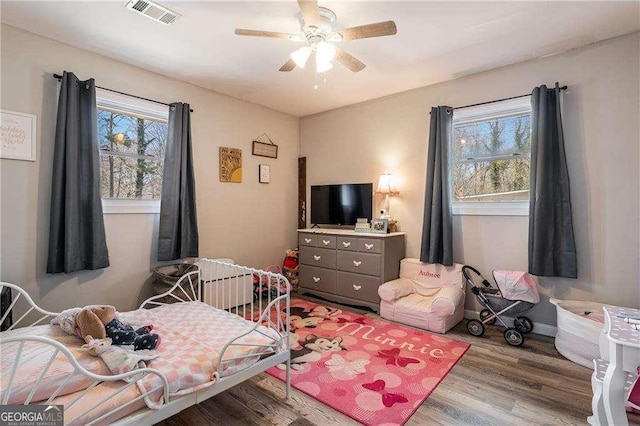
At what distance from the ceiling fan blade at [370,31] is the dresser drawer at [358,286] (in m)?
2.61

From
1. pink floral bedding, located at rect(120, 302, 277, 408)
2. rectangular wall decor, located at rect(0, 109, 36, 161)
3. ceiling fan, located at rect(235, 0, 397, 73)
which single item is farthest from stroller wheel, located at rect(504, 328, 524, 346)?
rectangular wall decor, located at rect(0, 109, 36, 161)

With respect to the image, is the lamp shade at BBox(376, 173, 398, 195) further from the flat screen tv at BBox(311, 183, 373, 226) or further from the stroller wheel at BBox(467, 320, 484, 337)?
the stroller wheel at BBox(467, 320, 484, 337)

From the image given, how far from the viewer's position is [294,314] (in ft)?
12.4

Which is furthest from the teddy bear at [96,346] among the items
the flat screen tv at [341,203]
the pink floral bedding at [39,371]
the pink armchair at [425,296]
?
the flat screen tv at [341,203]

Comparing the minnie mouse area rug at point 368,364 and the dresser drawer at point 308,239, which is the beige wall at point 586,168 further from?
the dresser drawer at point 308,239

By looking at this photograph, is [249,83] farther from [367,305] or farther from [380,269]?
[367,305]

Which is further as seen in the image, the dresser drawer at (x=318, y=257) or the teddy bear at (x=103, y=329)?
the dresser drawer at (x=318, y=257)

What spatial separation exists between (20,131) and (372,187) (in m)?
3.71

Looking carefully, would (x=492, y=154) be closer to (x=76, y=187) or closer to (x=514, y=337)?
(x=514, y=337)

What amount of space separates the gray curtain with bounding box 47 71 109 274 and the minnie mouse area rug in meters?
2.12

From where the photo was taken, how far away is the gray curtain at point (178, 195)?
359 cm

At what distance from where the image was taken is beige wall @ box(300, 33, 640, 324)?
2820mm

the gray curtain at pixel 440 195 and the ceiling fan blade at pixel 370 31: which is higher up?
the ceiling fan blade at pixel 370 31

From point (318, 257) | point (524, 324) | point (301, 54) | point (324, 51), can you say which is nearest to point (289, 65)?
point (301, 54)
